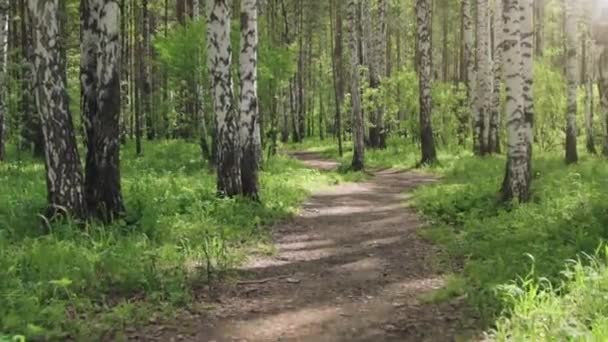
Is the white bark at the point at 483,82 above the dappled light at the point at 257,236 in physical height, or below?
above

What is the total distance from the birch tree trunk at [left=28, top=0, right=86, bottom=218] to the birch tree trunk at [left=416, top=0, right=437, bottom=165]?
1321 centimetres

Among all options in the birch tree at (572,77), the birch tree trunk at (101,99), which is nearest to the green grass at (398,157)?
the birch tree at (572,77)

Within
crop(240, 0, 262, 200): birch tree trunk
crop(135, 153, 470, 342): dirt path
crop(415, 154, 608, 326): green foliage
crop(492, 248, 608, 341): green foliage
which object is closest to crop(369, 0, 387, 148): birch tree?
crop(415, 154, 608, 326): green foliage

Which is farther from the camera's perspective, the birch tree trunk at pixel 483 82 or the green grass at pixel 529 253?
the birch tree trunk at pixel 483 82

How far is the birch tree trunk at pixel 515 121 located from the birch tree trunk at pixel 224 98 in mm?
4906

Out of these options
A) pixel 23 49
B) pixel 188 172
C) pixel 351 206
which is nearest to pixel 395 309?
pixel 351 206

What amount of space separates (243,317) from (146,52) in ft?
72.0

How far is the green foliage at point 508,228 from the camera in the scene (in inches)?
248

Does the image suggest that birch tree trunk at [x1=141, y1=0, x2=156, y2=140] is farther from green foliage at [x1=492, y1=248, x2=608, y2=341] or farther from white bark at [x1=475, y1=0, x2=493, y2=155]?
green foliage at [x1=492, y1=248, x2=608, y2=341]

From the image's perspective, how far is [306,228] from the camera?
10141mm

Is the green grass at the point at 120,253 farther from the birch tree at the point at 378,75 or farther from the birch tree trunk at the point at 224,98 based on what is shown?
the birch tree at the point at 378,75

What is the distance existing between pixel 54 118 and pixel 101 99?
699 mm

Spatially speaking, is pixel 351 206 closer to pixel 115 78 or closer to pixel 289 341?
pixel 115 78

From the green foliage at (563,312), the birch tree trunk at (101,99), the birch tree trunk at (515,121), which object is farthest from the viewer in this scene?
the birch tree trunk at (515,121)
